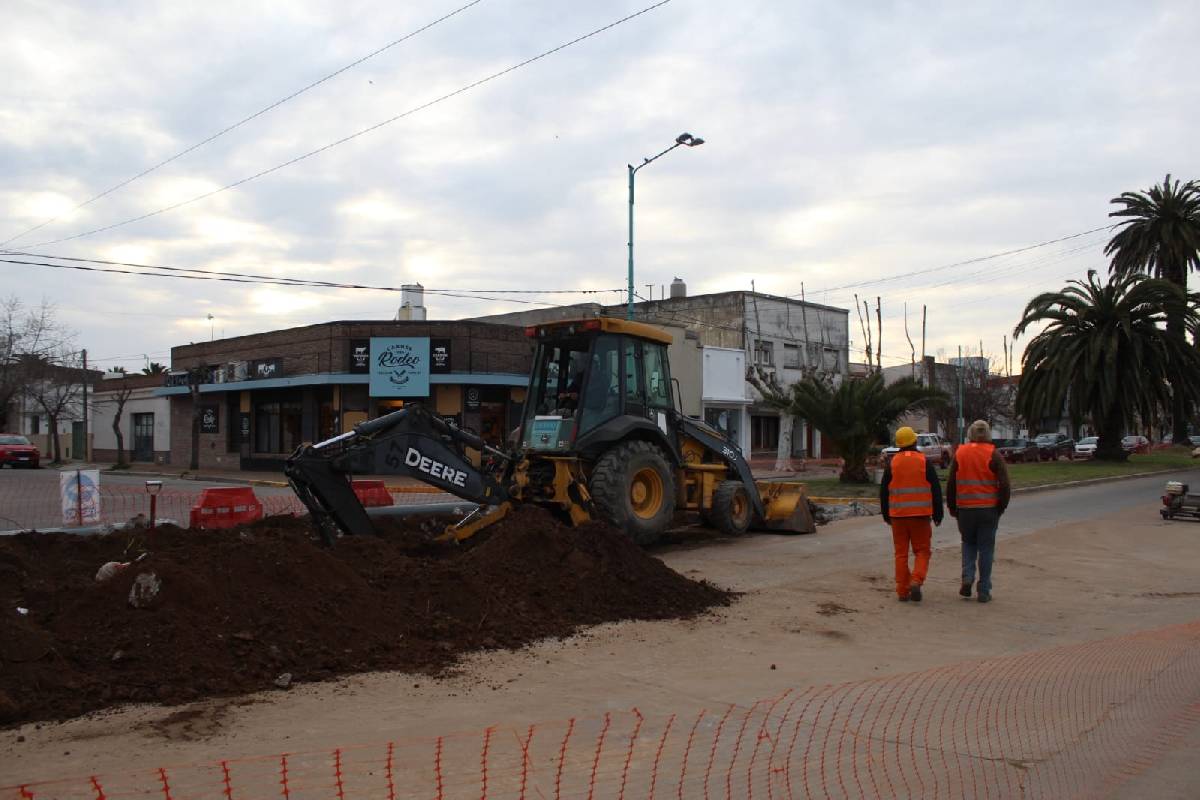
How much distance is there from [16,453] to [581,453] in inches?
1459

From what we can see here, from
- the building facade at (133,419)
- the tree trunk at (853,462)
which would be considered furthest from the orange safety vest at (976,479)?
the building facade at (133,419)

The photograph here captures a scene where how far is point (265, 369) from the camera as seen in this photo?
36.0 metres

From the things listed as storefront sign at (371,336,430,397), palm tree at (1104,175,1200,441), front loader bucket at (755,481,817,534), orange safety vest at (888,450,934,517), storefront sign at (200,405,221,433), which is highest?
palm tree at (1104,175,1200,441)

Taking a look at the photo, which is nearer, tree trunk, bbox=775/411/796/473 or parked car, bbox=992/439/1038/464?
tree trunk, bbox=775/411/796/473

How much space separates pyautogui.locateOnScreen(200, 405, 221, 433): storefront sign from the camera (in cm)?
3944

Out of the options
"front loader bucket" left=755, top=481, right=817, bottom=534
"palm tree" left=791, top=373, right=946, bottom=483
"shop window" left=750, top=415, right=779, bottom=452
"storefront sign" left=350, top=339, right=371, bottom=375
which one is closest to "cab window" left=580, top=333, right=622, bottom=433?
"front loader bucket" left=755, top=481, right=817, bottom=534

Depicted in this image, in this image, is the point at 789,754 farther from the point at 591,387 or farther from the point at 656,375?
the point at 656,375

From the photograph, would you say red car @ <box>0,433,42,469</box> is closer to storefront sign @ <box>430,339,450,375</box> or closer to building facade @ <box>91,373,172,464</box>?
building facade @ <box>91,373,172,464</box>

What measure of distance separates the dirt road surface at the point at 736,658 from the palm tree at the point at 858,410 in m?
11.0

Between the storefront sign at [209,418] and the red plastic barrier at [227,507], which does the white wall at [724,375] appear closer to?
the storefront sign at [209,418]

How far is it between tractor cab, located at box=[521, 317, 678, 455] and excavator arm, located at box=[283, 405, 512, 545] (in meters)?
1.58

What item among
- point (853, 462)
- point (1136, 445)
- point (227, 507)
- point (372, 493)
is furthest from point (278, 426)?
point (1136, 445)

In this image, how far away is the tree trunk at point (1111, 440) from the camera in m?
36.6

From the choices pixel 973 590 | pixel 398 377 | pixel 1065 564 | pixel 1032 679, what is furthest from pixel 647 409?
pixel 398 377
